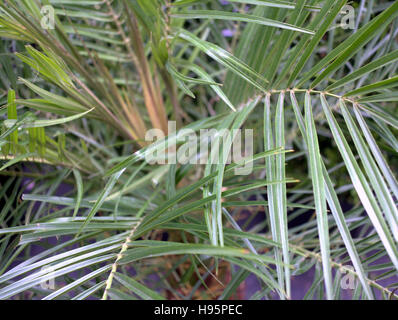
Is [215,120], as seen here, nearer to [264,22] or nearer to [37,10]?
[264,22]

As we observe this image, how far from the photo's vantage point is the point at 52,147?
1.47ft

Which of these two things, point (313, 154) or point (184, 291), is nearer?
point (313, 154)

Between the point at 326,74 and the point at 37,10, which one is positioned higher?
the point at 37,10

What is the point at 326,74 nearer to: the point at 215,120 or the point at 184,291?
the point at 215,120

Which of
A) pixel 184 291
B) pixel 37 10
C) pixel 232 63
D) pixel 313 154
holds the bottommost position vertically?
pixel 184 291

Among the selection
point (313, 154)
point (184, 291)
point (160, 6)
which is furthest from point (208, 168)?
point (184, 291)

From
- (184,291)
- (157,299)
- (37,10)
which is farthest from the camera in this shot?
(184,291)

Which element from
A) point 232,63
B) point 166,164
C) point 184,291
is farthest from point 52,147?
point 184,291

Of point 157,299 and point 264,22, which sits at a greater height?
point 264,22

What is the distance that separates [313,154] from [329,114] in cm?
5

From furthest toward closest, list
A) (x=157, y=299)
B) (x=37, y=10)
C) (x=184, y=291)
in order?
(x=184, y=291) → (x=37, y=10) → (x=157, y=299)

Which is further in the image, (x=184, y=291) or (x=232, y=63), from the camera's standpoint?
(x=184, y=291)

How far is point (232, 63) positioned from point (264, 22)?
0.05m

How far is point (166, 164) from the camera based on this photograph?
0.46 metres
